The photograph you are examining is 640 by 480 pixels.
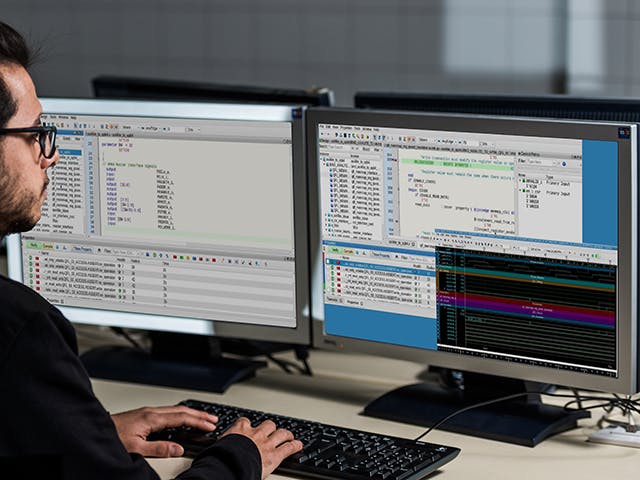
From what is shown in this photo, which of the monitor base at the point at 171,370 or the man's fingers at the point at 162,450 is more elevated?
the monitor base at the point at 171,370

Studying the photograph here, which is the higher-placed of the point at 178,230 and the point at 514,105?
the point at 514,105

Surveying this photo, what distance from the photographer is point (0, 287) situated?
1365 millimetres

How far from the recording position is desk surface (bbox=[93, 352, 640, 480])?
1.66 m

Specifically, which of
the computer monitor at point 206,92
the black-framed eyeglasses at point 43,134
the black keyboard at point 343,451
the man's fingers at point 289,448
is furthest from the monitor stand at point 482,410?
the black-framed eyeglasses at point 43,134

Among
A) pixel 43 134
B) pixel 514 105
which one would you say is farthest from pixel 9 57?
pixel 514 105

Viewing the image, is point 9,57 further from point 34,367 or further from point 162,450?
point 162,450

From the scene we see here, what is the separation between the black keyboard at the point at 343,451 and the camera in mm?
1611

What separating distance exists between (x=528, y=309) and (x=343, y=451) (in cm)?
36

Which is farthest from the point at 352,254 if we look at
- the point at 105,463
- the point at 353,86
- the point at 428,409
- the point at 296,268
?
the point at 353,86

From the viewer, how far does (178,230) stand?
2.04 metres

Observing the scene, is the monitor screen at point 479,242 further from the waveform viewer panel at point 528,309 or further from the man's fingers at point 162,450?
the man's fingers at point 162,450

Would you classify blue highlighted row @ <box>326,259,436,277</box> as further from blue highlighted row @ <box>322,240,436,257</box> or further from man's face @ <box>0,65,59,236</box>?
man's face @ <box>0,65,59,236</box>

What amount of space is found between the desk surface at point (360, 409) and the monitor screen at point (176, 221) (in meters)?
0.11

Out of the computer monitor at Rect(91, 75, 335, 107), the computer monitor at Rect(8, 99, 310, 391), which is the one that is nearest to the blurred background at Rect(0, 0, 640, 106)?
the computer monitor at Rect(91, 75, 335, 107)
